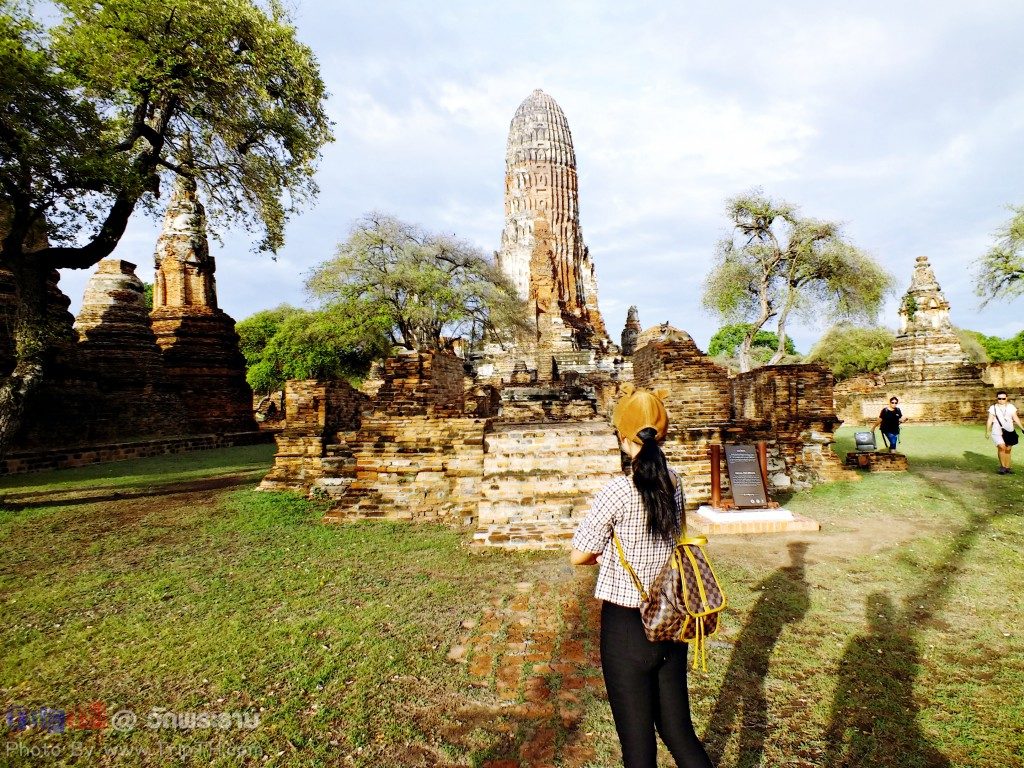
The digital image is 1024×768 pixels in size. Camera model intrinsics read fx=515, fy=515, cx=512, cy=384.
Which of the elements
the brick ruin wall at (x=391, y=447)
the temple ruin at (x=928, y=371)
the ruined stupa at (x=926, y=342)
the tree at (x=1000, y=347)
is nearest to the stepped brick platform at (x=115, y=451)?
the brick ruin wall at (x=391, y=447)

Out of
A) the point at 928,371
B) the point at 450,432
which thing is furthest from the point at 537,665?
the point at 928,371

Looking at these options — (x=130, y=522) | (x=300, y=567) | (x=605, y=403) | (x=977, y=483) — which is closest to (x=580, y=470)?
(x=300, y=567)

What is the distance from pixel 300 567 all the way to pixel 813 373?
763 cm

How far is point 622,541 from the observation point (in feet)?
5.86

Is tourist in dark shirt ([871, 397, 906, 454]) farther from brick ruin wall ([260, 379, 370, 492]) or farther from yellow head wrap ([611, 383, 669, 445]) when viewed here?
yellow head wrap ([611, 383, 669, 445])

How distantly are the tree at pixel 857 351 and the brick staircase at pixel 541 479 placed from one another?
120ft

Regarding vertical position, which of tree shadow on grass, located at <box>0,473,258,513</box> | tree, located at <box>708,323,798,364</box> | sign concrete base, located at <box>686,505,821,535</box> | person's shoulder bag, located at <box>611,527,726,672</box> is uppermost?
tree, located at <box>708,323,798,364</box>

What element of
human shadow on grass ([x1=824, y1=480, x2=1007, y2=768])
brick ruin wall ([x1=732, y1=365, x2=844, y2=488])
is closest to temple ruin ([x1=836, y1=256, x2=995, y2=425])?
brick ruin wall ([x1=732, y1=365, x2=844, y2=488])

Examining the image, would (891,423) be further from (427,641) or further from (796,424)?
(427,641)

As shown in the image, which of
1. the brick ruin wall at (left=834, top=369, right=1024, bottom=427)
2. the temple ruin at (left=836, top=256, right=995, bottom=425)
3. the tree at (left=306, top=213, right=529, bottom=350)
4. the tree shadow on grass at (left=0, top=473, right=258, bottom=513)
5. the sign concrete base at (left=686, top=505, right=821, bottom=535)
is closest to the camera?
the sign concrete base at (left=686, top=505, right=821, bottom=535)

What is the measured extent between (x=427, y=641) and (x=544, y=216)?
45069 millimetres

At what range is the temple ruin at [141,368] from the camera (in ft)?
37.8

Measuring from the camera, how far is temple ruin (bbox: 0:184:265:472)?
11516mm

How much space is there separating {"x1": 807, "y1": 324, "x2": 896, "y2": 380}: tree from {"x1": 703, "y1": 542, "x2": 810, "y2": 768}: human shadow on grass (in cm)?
3812
